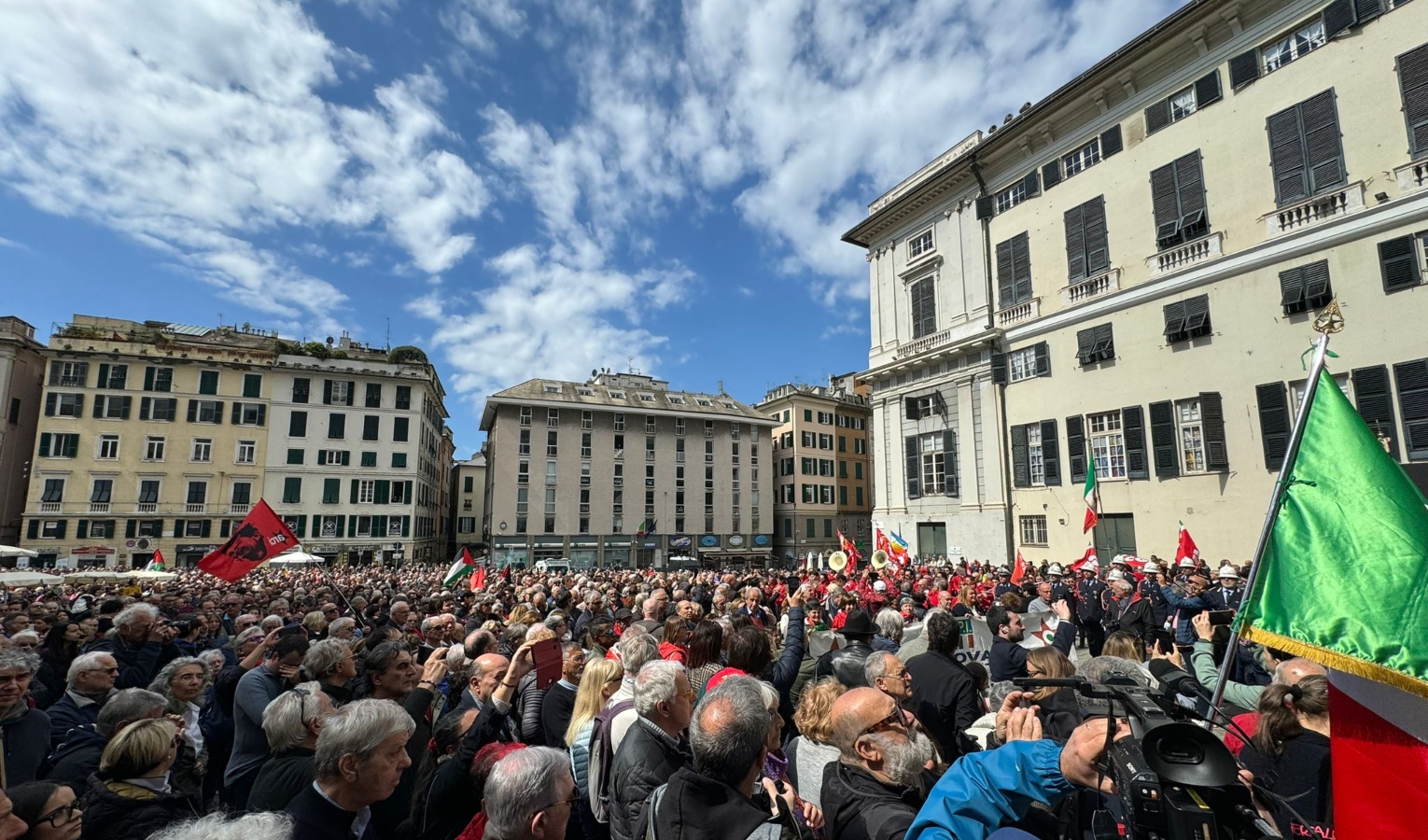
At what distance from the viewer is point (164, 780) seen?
304 centimetres

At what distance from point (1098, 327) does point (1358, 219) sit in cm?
691

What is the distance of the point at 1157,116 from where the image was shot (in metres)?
21.2

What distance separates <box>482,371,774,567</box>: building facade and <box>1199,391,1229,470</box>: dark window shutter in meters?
36.7

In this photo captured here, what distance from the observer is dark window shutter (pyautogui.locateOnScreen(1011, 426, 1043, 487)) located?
24.3 metres

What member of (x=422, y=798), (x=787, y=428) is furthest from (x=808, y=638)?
(x=787, y=428)

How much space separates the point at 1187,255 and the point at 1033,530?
33.8 feet

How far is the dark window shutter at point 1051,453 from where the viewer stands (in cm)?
2309

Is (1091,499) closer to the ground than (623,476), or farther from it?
closer to the ground

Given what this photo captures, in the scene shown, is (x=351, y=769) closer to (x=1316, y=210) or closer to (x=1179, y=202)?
(x=1316, y=210)

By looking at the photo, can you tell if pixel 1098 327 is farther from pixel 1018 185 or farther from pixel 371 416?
pixel 371 416

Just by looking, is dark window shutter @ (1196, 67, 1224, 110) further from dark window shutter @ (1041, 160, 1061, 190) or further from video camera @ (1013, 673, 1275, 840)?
video camera @ (1013, 673, 1275, 840)

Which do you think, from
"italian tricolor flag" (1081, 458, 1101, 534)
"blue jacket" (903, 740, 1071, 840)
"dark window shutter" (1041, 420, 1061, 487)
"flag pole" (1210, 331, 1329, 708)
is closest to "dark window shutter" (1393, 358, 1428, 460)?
"italian tricolor flag" (1081, 458, 1101, 534)

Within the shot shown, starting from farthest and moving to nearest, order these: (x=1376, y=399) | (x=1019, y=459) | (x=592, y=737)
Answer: (x=1019, y=459)
(x=1376, y=399)
(x=592, y=737)

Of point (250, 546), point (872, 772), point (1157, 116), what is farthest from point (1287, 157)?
point (250, 546)
